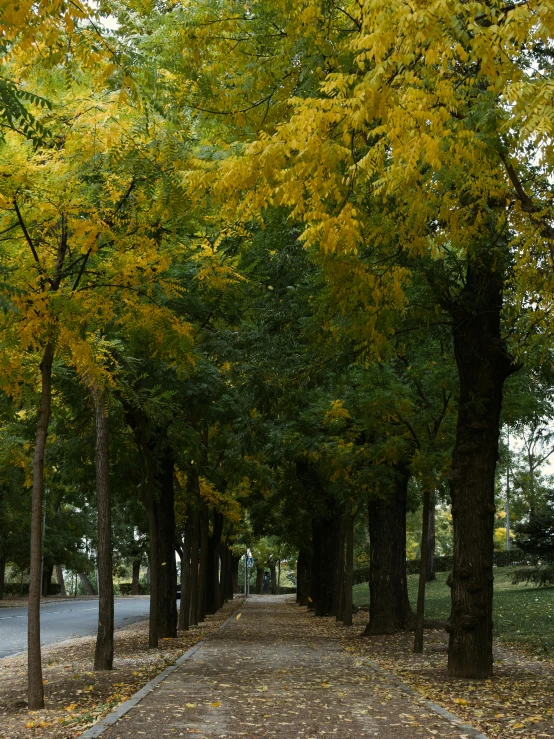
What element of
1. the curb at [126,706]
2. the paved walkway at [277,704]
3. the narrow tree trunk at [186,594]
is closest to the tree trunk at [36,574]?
the curb at [126,706]

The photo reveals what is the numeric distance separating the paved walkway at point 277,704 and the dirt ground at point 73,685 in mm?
436

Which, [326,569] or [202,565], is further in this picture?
[326,569]

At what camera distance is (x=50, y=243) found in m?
10.4

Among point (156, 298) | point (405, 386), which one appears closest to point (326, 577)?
point (405, 386)

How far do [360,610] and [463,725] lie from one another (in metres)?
25.7

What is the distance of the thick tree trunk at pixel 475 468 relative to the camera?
1158 cm

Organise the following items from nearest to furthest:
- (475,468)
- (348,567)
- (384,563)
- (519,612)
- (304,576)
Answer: (475,468), (384,563), (348,567), (519,612), (304,576)

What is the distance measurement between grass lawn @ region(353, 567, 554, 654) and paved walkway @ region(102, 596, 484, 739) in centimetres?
513

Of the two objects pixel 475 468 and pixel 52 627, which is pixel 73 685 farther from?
pixel 52 627

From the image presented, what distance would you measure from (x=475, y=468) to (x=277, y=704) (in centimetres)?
414

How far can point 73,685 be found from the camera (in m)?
11.0

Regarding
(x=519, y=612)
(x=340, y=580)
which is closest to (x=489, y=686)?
(x=519, y=612)

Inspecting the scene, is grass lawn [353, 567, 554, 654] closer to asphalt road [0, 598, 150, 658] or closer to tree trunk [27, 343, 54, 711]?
tree trunk [27, 343, 54, 711]

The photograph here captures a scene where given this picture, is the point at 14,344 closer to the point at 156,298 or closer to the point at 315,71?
the point at 156,298
